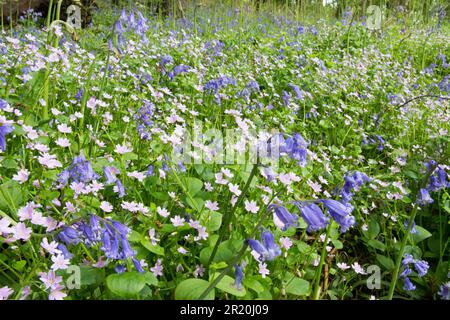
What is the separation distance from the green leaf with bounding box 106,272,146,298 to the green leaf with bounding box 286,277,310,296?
589 millimetres

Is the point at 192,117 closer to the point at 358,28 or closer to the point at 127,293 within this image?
the point at 127,293

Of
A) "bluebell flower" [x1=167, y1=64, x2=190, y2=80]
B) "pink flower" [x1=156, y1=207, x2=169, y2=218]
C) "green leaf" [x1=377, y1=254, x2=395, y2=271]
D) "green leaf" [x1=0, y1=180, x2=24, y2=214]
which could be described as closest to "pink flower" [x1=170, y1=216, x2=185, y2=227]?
"pink flower" [x1=156, y1=207, x2=169, y2=218]

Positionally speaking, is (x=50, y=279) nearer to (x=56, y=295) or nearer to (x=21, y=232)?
(x=56, y=295)

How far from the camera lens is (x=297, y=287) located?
5.14 ft

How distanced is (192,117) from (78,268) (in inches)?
64.6

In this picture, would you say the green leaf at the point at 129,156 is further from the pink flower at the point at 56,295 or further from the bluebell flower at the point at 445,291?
the bluebell flower at the point at 445,291

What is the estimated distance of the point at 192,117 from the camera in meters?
2.85

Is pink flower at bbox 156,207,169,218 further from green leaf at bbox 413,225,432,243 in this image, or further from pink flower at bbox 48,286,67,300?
green leaf at bbox 413,225,432,243

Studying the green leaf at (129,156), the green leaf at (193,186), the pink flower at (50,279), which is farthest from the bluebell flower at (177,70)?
the pink flower at (50,279)

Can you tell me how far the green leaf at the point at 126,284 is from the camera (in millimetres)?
1214

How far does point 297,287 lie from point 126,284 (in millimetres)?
666

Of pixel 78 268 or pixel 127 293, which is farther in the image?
pixel 78 268

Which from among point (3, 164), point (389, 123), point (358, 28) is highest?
point (358, 28)

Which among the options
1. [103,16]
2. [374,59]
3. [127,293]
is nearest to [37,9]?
[103,16]
